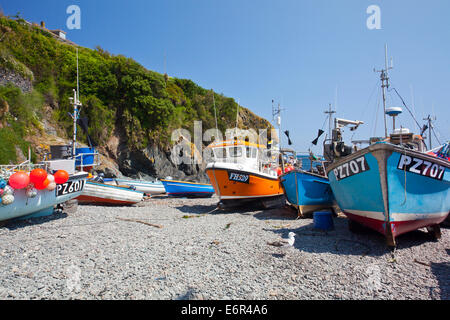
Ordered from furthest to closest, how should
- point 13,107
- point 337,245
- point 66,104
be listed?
point 66,104, point 13,107, point 337,245

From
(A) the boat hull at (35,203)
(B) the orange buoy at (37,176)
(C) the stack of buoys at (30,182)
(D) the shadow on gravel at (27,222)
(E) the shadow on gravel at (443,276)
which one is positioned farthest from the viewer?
(D) the shadow on gravel at (27,222)

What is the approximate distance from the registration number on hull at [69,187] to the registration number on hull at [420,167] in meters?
9.02

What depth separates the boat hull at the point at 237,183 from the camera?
35.6ft

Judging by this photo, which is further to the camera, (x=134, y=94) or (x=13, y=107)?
(x=134, y=94)

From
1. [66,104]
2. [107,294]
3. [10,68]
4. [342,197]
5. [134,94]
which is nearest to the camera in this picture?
[107,294]

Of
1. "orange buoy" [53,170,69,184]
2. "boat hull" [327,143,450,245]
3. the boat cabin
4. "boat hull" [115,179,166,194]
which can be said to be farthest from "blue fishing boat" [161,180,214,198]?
"boat hull" [327,143,450,245]

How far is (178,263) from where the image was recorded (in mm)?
4477

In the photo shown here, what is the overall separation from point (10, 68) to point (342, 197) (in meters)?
25.3

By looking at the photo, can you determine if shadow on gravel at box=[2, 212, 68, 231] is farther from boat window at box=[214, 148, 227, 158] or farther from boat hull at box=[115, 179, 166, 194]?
boat hull at box=[115, 179, 166, 194]

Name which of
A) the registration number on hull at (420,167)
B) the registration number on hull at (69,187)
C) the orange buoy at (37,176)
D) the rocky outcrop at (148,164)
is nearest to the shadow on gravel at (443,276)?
the registration number on hull at (420,167)

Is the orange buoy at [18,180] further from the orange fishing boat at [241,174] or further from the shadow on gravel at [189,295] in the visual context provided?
the orange fishing boat at [241,174]

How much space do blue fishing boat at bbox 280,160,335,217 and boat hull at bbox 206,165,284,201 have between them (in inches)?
65.9
